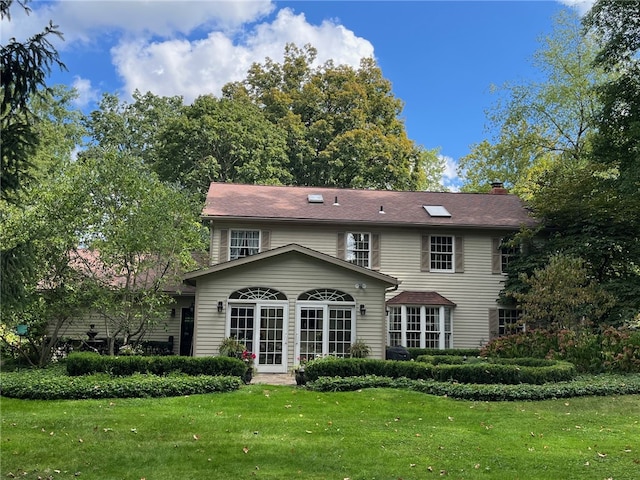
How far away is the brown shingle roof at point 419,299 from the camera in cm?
1920

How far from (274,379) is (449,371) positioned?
4.53 meters

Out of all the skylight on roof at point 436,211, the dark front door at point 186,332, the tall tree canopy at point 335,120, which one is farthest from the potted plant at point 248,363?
the tall tree canopy at point 335,120

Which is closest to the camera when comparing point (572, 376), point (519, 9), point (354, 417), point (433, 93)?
point (354, 417)

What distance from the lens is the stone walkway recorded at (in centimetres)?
1342

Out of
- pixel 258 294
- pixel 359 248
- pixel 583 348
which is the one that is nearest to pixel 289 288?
pixel 258 294

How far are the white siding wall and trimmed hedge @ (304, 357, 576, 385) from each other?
22.6ft

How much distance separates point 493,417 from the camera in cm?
923

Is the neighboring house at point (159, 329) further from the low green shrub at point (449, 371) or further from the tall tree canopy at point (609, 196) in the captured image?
the tall tree canopy at point (609, 196)

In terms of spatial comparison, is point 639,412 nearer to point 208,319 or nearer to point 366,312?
point 366,312

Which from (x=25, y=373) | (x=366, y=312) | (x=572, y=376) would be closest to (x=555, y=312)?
(x=572, y=376)

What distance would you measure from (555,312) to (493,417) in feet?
25.3

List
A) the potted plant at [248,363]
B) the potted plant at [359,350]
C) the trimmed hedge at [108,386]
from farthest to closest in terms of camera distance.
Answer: the potted plant at [359,350] → the potted plant at [248,363] → the trimmed hedge at [108,386]

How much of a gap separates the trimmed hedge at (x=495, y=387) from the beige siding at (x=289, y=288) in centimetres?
373

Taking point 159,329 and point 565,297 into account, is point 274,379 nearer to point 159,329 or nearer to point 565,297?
point 159,329
